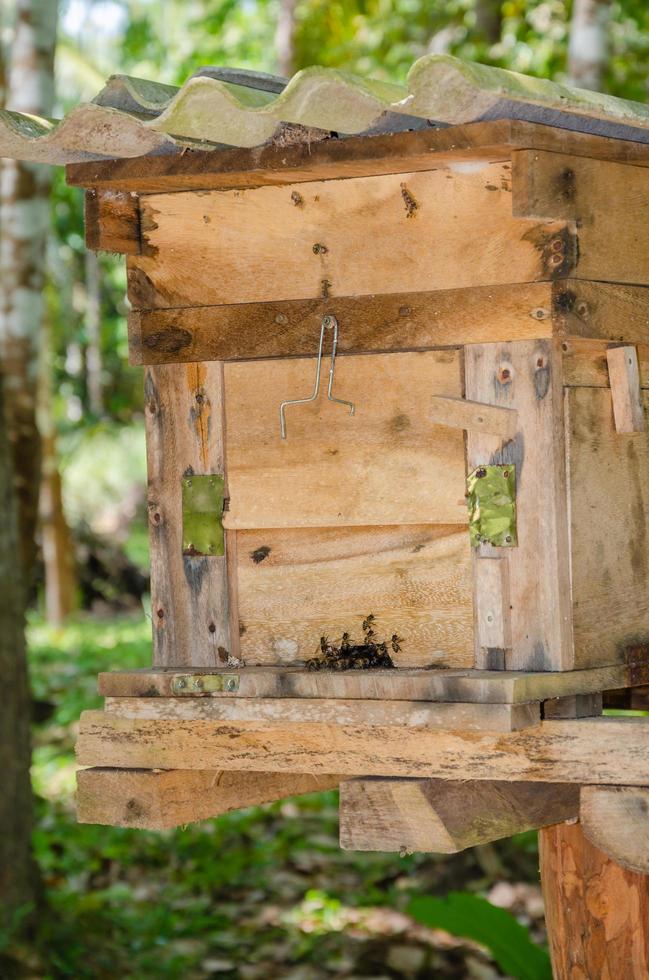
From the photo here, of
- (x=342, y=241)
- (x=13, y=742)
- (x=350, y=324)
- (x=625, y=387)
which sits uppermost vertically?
(x=342, y=241)

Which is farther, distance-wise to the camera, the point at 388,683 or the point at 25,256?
the point at 25,256

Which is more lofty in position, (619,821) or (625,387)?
(625,387)

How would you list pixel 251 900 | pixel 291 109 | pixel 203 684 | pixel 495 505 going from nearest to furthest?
pixel 291 109 → pixel 495 505 → pixel 203 684 → pixel 251 900

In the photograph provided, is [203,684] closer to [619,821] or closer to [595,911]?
[619,821]

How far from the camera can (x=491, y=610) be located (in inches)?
110

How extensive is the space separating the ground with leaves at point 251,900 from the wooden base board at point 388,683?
6.80 ft

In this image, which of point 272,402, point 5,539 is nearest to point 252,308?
point 272,402

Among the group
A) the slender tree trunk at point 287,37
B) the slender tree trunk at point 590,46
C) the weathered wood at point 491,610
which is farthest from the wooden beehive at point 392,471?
the slender tree trunk at point 287,37

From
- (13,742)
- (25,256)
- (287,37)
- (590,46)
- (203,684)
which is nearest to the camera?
(203,684)

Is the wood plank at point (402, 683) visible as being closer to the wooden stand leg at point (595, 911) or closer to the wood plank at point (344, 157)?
the wooden stand leg at point (595, 911)

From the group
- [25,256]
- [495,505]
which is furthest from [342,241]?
[25,256]

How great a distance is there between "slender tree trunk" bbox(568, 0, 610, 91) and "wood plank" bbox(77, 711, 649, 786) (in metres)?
3.85

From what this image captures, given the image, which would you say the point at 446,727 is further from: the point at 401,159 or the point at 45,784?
the point at 45,784

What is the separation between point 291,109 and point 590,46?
12.5 ft
